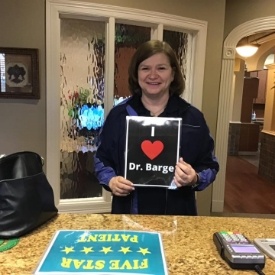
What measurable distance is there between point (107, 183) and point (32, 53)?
167 centimetres

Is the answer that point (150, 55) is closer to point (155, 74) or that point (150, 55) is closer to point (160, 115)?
point (155, 74)

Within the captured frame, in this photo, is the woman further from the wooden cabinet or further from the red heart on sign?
the wooden cabinet

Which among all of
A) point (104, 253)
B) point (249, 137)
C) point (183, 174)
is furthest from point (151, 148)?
point (249, 137)

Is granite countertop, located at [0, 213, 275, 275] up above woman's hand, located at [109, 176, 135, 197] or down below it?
below

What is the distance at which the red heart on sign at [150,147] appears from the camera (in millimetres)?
1149

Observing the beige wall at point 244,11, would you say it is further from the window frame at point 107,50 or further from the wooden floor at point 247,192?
the wooden floor at point 247,192

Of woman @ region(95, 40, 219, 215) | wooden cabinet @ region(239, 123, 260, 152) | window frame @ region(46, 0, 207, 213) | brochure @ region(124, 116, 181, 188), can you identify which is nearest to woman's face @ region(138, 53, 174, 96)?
woman @ region(95, 40, 219, 215)

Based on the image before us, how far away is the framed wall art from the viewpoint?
248 cm

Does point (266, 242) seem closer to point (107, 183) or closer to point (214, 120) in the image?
point (107, 183)

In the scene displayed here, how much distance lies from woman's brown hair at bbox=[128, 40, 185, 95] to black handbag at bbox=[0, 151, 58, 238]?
57 centimetres

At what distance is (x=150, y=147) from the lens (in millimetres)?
1156

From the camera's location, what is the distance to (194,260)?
0.78 meters

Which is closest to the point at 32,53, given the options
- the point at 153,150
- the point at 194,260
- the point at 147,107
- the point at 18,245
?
the point at 147,107

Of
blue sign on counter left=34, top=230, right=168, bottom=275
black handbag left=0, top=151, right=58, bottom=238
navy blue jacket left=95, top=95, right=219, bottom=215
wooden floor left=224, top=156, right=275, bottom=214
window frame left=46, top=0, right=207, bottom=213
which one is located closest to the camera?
blue sign on counter left=34, top=230, right=168, bottom=275
